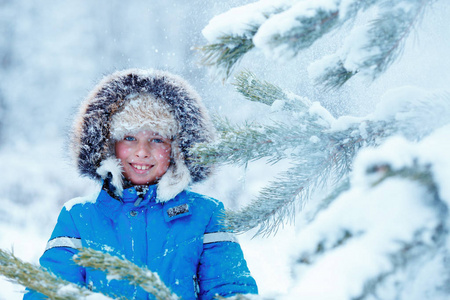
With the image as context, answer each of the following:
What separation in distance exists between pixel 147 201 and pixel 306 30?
1066 mm

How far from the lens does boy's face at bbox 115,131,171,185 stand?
59.9 inches

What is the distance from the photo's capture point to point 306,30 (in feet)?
1.77

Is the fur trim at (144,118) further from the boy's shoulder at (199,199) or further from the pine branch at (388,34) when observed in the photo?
the pine branch at (388,34)

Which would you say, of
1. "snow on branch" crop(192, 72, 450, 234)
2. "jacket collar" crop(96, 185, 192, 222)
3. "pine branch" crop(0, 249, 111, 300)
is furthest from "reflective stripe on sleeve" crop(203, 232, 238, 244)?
"pine branch" crop(0, 249, 111, 300)

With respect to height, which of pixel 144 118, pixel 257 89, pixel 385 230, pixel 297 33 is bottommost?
pixel 385 230

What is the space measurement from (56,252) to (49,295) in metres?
0.87

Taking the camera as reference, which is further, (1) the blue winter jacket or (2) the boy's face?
(2) the boy's face

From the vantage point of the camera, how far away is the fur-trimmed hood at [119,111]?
1567mm

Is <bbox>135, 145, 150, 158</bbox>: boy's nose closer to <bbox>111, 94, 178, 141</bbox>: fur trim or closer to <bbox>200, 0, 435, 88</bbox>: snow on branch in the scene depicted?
<bbox>111, 94, 178, 141</bbox>: fur trim

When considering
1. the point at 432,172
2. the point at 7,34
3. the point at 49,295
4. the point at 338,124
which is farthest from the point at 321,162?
the point at 7,34

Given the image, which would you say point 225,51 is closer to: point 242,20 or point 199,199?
point 242,20

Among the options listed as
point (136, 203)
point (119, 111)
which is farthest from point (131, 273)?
point (119, 111)

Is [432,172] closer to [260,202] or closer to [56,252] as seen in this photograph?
[260,202]

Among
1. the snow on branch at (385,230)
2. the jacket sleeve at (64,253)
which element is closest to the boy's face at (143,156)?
the jacket sleeve at (64,253)
